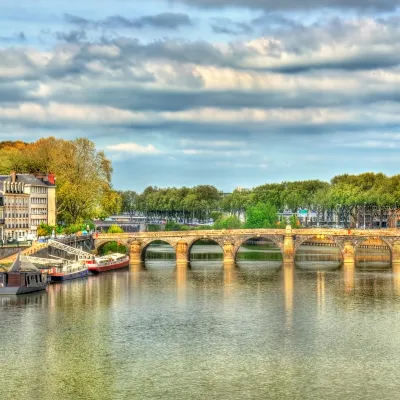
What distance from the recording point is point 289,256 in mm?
142875

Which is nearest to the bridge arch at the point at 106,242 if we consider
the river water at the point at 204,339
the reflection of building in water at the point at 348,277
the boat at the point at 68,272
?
the boat at the point at 68,272

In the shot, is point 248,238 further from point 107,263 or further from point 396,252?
point 107,263

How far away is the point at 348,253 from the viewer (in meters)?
142

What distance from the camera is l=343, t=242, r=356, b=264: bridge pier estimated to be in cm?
14138

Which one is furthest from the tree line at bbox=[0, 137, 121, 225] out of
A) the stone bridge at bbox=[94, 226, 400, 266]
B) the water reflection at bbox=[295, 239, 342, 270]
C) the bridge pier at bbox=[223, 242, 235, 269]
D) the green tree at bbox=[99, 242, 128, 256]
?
the water reflection at bbox=[295, 239, 342, 270]

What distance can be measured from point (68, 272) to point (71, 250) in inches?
558

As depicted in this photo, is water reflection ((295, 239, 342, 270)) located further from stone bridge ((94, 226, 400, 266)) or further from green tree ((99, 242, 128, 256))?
green tree ((99, 242, 128, 256))

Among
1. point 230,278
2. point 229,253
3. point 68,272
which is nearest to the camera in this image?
point 68,272

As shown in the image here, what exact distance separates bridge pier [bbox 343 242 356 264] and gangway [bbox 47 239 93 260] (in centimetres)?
3997

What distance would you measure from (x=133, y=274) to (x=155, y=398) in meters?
68.3

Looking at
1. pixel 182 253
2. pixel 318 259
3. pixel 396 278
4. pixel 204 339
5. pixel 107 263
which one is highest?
pixel 182 253

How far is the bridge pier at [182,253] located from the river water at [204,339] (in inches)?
957

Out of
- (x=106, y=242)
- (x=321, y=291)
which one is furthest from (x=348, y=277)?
(x=106, y=242)

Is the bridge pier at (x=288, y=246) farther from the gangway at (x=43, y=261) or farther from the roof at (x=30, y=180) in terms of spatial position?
the roof at (x=30, y=180)
